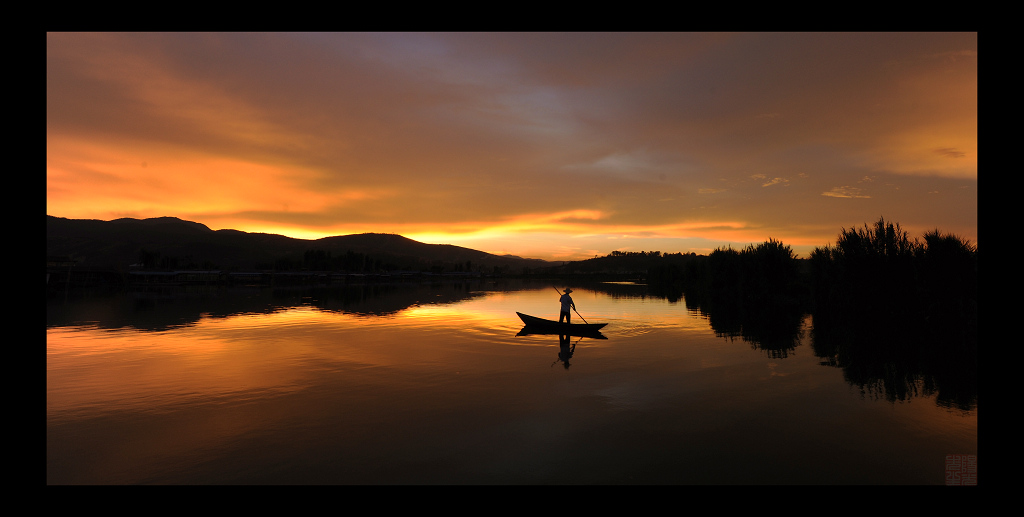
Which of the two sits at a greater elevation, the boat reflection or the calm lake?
the calm lake

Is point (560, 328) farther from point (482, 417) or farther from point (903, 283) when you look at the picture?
point (903, 283)

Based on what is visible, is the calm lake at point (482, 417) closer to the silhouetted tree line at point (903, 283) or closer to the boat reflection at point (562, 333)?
the boat reflection at point (562, 333)

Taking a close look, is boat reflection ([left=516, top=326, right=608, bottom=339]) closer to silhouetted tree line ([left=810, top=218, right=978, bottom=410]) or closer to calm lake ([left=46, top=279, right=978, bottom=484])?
calm lake ([left=46, top=279, right=978, bottom=484])

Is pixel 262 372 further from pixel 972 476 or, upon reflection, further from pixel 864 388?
pixel 864 388

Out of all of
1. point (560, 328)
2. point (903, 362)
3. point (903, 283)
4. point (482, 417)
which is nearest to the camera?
point (482, 417)

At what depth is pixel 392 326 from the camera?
1460 inches

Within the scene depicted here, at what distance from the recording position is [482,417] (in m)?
13.7

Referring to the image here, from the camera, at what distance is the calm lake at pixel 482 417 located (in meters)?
10.1

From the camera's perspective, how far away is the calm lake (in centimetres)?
1015

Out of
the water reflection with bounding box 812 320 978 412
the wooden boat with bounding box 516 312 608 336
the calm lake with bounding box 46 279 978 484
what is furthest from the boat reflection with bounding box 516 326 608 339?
the water reflection with bounding box 812 320 978 412

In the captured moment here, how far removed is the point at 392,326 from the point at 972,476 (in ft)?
110

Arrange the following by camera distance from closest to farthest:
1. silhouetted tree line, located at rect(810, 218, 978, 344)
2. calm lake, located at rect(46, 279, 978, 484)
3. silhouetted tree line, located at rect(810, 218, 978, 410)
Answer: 1. calm lake, located at rect(46, 279, 978, 484)
2. silhouetted tree line, located at rect(810, 218, 978, 410)
3. silhouetted tree line, located at rect(810, 218, 978, 344)

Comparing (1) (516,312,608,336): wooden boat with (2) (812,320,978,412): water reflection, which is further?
(1) (516,312,608,336): wooden boat

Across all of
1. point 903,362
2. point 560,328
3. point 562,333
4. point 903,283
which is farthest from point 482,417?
point 903,283
